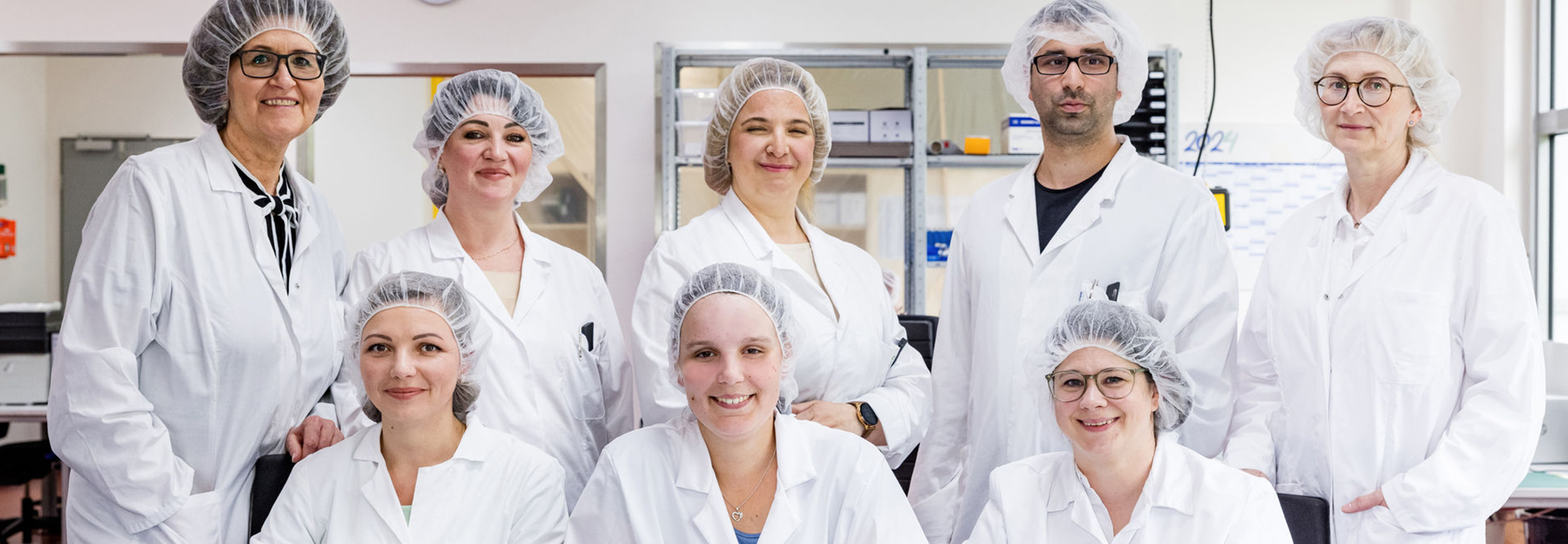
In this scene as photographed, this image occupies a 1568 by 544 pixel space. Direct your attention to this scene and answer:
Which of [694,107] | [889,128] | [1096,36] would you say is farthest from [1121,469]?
[694,107]

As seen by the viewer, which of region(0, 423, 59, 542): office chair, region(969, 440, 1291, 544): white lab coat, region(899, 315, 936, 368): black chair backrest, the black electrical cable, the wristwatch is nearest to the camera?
region(969, 440, 1291, 544): white lab coat

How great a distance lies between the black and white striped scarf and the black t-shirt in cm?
136

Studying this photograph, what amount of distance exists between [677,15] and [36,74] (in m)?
2.60

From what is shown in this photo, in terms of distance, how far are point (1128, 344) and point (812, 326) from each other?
57 centimetres

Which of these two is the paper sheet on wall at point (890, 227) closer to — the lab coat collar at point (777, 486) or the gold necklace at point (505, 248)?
the gold necklace at point (505, 248)

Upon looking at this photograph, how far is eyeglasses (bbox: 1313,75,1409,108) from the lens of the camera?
5.83 ft

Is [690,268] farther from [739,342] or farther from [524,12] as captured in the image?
[524,12]

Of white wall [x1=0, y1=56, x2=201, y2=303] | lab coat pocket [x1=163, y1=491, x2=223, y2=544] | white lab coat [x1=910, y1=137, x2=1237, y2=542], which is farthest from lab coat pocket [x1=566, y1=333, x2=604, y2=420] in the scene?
white wall [x1=0, y1=56, x2=201, y2=303]

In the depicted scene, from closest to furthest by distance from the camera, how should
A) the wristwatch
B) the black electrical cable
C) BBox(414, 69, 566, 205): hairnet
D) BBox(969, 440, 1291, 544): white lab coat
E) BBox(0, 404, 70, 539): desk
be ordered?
BBox(969, 440, 1291, 544): white lab coat
the wristwatch
BBox(414, 69, 566, 205): hairnet
BBox(0, 404, 70, 539): desk
the black electrical cable

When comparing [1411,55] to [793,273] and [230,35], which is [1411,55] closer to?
[793,273]

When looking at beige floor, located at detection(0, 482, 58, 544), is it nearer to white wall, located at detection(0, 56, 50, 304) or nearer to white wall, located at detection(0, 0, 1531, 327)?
white wall, located at detection(0, 56, 50, 304)

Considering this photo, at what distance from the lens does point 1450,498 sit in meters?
1.61

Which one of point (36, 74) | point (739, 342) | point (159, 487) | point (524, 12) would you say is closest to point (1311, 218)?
point (739, 342)

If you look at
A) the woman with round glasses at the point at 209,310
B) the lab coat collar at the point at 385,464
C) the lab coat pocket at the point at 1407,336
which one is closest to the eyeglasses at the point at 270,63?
the woman with round glasses at the point at 209,310
